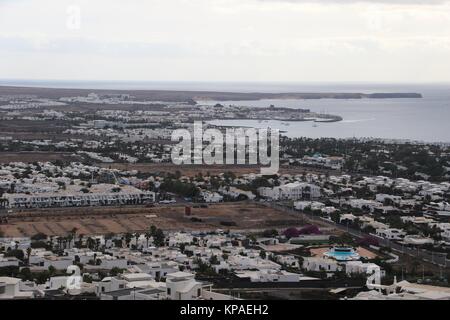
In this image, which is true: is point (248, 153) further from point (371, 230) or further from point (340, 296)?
point (340, 296)

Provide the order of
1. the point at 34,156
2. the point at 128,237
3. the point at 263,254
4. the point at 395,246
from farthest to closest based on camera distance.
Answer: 1. the point at 34,156
2. the point at 395,246
3. the point at 128,237
4. the point at 263,254

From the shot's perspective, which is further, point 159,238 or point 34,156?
point 34,156

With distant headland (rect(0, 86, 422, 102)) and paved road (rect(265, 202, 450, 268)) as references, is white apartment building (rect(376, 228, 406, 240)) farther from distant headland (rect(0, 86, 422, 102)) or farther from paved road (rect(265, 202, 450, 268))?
distant headland (rect(0, 86, 422, 102))

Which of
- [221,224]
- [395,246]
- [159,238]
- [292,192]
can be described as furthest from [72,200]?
[395,246]

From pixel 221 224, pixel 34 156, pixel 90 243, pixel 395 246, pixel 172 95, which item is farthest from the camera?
pixel 172 95

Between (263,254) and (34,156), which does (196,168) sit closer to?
(34,156)

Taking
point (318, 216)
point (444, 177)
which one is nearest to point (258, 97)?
point (444, 177)

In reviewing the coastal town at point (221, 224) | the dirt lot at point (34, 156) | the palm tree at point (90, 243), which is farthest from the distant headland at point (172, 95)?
the palm tree at point (90, 243)

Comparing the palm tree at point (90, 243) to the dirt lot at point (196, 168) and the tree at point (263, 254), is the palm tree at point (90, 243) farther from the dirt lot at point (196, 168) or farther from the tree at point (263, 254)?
the dirt lot at point (196, 168)
